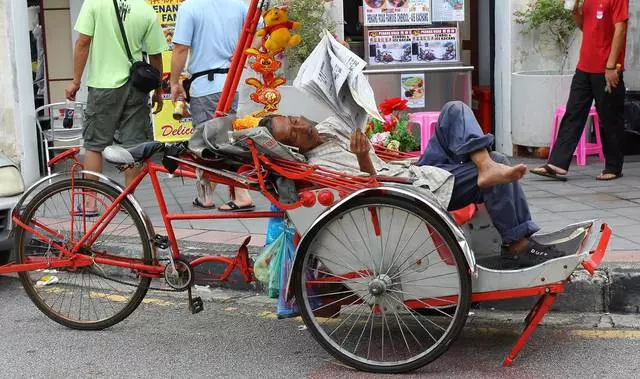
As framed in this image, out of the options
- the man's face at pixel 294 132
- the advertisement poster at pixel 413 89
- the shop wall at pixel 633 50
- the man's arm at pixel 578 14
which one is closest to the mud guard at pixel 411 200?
the man's face at pixel 294 132

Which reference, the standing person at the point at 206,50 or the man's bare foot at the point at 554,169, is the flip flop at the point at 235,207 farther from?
the man's bare foot at the point at 554,169

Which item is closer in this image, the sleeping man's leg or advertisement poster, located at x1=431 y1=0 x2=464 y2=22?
the sleeping man's leg

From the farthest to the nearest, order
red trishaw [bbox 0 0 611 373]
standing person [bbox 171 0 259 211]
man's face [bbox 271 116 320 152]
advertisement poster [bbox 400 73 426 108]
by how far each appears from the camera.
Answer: advertisement poster [bbox 400 73 426 108], standing person [bbox 171 0 259 211], man's face [bbox 271 116 320 152], red trishaw [bbox 0 0 611 373]

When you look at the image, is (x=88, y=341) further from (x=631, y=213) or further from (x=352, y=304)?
(x=631, y=213)

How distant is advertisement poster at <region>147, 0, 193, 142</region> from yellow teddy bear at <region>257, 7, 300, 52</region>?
4551 mm

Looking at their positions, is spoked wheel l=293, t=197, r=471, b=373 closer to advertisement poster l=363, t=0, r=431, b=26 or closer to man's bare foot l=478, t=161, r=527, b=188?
man's bare foot l=478, t=161, r=527, b=188

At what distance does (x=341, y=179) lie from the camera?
4.42 metres

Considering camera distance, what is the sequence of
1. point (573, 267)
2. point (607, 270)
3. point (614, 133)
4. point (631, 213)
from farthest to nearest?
point (614, 133) → point (631, 213) → point (607, 270) → point (573, 267)

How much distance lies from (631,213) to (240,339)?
3181mm

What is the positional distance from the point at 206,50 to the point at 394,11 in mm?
2661

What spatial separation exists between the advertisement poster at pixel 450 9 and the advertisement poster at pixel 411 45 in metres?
0.11

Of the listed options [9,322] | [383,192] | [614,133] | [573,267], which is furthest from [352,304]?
[614,133]

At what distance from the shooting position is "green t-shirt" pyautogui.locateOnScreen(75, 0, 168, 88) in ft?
23.6

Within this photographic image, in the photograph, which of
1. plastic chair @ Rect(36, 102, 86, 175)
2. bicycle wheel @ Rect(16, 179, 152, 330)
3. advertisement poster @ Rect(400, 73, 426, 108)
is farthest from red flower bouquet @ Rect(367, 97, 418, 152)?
plastic chair @ Rect(36, 102, 86, 175)
